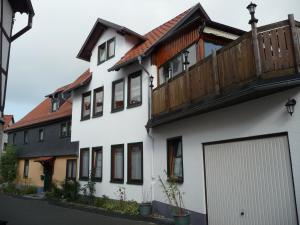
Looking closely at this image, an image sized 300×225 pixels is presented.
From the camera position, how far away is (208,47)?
12.2 m

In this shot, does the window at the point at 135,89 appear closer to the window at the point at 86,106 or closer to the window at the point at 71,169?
the window at the point at 86,106

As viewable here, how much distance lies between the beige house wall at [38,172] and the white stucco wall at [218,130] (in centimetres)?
1044

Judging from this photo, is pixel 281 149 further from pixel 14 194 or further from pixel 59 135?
pixel 14 194

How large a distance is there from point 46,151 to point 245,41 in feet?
A: 65.7

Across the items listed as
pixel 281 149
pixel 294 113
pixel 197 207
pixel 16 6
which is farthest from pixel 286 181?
pixel 16 6

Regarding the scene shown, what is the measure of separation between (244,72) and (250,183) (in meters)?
2.94

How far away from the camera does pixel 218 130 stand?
395 inches

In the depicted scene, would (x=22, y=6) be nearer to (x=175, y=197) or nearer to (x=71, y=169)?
(x=175, y=197)

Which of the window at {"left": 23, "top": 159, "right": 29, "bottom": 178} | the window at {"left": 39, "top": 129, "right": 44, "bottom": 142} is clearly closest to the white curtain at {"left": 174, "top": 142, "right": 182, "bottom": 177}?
the window at {"left": 39, "top": 129, "right": 44, "bottom": 142}

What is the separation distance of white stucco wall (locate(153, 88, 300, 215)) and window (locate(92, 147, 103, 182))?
4923 mm

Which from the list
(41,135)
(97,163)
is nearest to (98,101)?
(97,163)

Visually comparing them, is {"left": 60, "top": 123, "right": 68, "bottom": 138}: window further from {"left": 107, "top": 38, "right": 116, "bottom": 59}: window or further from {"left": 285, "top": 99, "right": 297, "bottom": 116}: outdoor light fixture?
{"left": 285, "top": 99, "right": 297, "bottom": 116}: outdoor light fixture

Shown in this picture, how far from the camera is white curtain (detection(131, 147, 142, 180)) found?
1484 cm

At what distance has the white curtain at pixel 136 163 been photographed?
48.7ft
